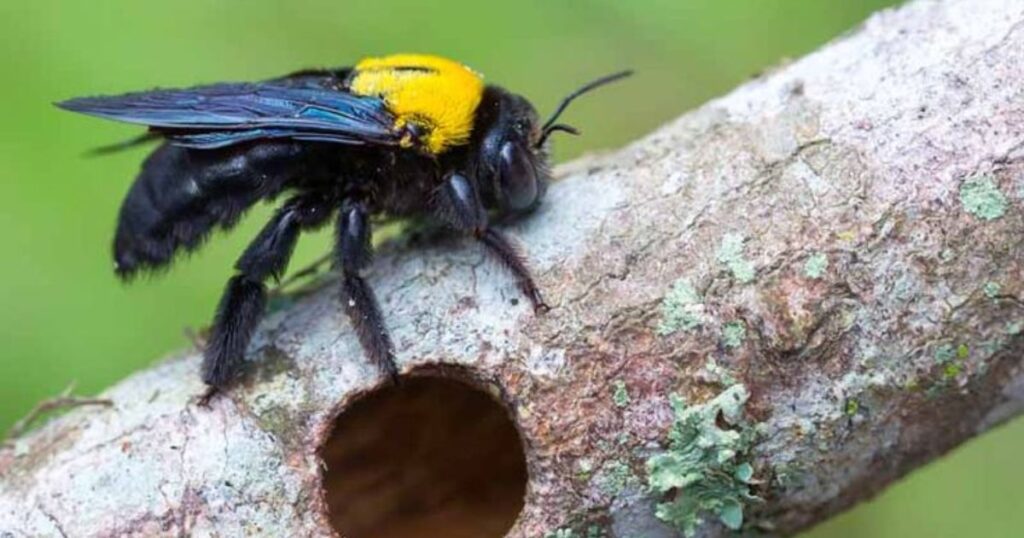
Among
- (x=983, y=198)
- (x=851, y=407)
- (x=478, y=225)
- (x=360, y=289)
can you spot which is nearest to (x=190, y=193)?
(x=360, y=289)

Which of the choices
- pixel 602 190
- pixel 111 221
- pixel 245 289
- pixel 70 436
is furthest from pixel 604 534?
pixel 111 221

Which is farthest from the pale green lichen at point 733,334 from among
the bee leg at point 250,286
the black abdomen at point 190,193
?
the black abdomen at point 190,193

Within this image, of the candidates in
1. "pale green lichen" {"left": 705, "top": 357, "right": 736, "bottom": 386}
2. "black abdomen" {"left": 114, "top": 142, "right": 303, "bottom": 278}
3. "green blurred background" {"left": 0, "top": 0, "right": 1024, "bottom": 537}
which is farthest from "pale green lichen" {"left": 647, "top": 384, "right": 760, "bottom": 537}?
"green blurred background" {"left": 0, "top": 0, "right": 1024, "bottom": 537}

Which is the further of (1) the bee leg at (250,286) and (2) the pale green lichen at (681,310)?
(1) the bee leg at (250,286)

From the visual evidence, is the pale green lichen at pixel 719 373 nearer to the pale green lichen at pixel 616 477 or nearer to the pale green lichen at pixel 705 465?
the pale green lichen at pixel 705 465

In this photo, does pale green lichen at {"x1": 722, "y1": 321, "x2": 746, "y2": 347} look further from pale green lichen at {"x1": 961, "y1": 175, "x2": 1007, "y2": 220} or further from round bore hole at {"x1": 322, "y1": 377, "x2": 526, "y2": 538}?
round bore hole at {"x1": 322, "y1": 377, "x2": 526, "y2": 538}

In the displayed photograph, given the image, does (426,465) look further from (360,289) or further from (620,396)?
(620,396)
